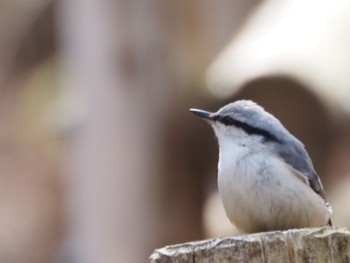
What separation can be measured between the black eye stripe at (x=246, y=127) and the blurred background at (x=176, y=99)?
103 cm

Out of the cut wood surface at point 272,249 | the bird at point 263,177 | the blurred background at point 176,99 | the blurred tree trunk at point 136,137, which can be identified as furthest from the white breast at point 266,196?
the blurred tree trunk at point 136,137

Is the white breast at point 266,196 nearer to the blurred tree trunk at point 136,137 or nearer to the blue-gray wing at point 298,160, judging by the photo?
the blue-gray wing at point 298,160

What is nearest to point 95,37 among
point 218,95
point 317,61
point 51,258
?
point 218,95

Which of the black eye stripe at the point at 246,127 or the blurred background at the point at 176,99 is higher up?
the blurred background at the point at 176,99

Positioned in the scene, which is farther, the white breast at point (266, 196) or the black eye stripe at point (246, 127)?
the black eye stripe at point (246, 127)

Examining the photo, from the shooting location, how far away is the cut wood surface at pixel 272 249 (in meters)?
1.88

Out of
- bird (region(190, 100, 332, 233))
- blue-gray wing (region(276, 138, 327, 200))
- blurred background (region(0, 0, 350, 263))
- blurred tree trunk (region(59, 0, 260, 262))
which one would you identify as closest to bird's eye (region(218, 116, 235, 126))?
bird (region(190, 100, 332, 233))

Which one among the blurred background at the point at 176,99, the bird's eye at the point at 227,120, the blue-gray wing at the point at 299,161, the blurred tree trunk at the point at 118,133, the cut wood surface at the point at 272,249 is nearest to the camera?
the cut wood surface at the point at 272,249

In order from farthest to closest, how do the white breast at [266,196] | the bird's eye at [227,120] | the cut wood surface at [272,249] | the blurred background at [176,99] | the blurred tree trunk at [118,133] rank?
1. the blurred tree trunk at [118,133]
2. the blurred background at [176,99]
3. the bird's eye at [227,120]
4. the white breast at [266,196]
5. the cut wood surface at [272,249]

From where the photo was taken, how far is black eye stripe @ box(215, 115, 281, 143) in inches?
112

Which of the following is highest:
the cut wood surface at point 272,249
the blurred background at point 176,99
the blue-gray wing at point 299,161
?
the blurred background at point 176,99

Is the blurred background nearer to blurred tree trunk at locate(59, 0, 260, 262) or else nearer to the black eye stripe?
blurred tree trunk at locate(59, 0, 260, 262)

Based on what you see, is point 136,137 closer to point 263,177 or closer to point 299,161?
point 299,161

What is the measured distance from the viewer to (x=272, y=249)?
6.19 feet
